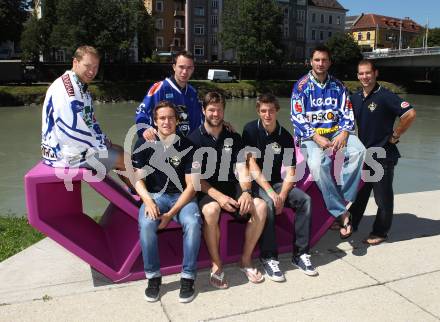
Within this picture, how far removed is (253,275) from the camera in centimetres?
406

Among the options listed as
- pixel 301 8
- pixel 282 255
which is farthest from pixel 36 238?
pixel 301 8

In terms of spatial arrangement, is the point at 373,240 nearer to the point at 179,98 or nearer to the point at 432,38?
the point at 179,98

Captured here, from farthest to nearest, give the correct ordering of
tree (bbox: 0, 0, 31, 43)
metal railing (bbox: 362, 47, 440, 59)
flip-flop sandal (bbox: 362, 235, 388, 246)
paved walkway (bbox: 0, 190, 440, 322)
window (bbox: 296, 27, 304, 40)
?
1. window (bbox: 296, 27, 304, 40)
2. metal railing (bbox: 362, 47, 440, 59)
3. tree (bbox: 0, 0, 31, 43)
4. flip-flop sandal (bbox: 362, 235, 388, 246)
5. paved walkway (bbox: 0, 190, 440, 322)

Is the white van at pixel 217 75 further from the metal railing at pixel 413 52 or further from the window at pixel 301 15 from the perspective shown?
the window at pixel 301 15

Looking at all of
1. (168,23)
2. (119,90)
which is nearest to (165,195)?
(119,90)

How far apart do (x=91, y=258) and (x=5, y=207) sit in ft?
18.3

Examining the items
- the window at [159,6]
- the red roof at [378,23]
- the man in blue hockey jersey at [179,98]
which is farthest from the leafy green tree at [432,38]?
the man in blue hockey jersey at [179,98]

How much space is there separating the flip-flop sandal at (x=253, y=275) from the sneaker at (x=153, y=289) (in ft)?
2.62

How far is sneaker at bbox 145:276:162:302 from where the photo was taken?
3.70 m

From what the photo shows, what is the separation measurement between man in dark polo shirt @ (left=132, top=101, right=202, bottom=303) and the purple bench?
6.6 inches

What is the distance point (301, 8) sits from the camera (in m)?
77.4

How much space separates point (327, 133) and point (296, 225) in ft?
3.89

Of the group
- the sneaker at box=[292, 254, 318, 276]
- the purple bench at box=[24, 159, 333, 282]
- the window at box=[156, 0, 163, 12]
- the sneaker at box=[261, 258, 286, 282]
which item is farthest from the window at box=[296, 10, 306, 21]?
the sneaker at box=[261, 258, 286, 282]

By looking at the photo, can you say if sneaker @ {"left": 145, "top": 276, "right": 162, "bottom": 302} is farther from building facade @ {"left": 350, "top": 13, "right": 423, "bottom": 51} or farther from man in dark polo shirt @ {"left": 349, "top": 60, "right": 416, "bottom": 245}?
building facade @ {"left": 350, "top": 13, "right": 423, "bottom": 51}
